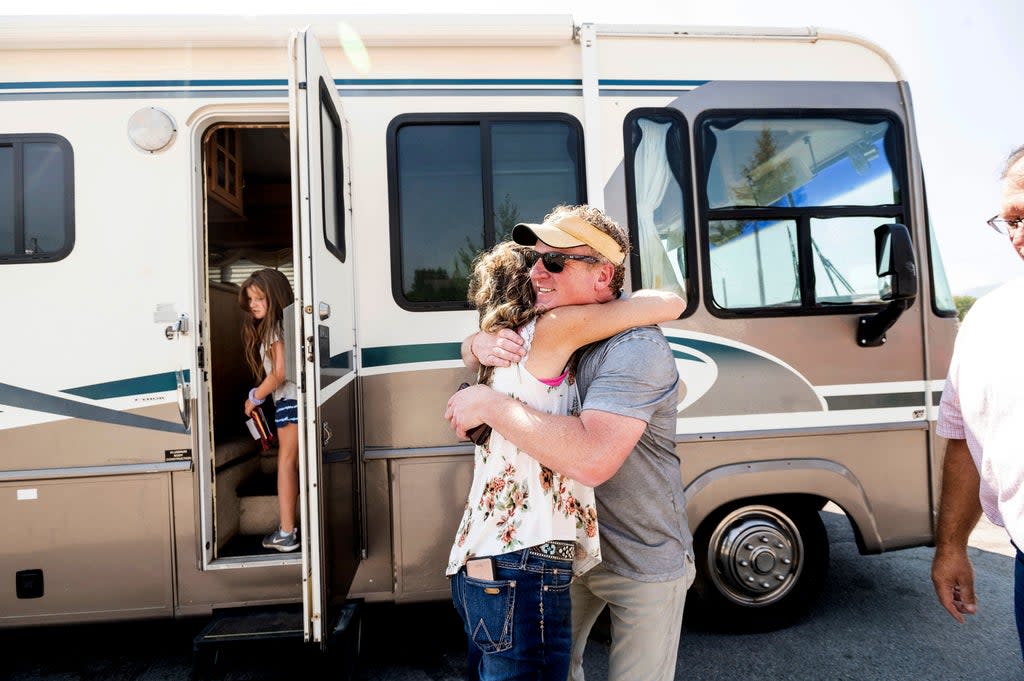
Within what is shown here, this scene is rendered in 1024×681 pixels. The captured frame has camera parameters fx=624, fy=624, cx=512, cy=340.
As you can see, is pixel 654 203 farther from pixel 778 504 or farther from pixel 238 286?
pixel 238 286

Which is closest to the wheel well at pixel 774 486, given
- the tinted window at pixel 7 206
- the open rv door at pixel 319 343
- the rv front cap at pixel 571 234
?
the open rv door at pixel 319 343

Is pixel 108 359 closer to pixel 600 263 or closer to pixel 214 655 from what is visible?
pixel 214 655

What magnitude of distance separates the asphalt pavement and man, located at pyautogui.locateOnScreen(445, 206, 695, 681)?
1427 millimetres

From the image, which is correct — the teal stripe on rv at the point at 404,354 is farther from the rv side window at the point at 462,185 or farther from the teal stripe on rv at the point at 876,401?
the teal stripe on rv at the point at 876,401

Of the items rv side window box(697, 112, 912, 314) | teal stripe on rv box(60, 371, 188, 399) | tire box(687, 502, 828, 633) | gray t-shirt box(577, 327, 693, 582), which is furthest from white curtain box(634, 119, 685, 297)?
teal stripe on rv box(60, 371, 188, 399)

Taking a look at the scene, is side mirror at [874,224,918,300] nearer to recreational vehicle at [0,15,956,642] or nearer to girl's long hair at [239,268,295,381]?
recreational vehicle at [0,15,956,642]

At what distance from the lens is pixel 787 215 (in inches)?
120

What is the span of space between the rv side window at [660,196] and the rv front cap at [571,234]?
5.02 feet

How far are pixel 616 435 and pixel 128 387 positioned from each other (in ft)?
7.67

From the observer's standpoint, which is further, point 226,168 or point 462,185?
point 226,168

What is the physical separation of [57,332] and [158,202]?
71 centimetres

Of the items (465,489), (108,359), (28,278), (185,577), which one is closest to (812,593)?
(465,489)

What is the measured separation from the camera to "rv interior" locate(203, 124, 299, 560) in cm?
326

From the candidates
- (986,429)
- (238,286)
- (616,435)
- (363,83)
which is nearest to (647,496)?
(616,435)
